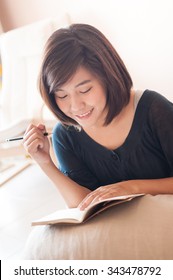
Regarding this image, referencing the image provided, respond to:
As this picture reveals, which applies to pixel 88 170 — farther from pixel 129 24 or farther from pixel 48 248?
pixel 129 24

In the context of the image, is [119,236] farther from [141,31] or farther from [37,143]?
[141,31]

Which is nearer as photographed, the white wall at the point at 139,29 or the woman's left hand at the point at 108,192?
the woman's left hand at the point at 108,192

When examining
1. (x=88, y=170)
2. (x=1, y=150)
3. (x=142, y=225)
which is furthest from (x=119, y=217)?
(x=1, y=150)

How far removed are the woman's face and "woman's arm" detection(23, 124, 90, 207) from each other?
0.13 metres

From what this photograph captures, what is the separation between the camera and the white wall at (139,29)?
2.06m

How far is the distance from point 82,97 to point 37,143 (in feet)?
0.73

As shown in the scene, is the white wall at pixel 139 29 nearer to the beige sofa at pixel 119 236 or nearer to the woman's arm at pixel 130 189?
the woman's arm at pixel 130 189

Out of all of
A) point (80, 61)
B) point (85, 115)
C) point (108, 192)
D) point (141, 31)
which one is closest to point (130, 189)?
point (108, 192)

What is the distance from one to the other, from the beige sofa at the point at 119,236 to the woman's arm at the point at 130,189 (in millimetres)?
126

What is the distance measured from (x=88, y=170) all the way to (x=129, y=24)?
150 cm

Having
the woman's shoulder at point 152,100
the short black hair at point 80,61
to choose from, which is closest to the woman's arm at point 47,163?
the short black hair at point 80,61

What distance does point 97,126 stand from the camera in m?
0.97

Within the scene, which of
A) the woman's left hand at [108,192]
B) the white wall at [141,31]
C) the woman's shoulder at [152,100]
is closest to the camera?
the woman's left hand at [108,192]

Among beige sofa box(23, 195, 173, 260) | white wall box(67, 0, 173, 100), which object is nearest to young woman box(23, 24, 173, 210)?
beige sofa box(23, 195, 173, 260)
